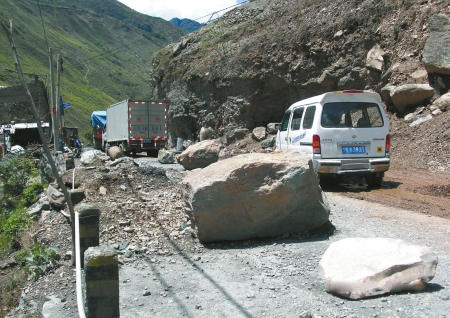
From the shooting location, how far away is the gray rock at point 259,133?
2223cm

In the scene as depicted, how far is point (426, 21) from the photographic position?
16.3m

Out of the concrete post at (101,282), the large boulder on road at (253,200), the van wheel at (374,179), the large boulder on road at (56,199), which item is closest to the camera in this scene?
the concrete post at (101,282)

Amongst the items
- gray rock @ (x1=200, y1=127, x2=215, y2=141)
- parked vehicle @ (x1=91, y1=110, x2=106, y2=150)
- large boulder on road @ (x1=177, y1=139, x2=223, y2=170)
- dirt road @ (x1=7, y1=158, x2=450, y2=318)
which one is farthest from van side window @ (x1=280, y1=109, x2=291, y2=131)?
parked vehicle @ (x1=91, y1=110, x2=106, y2=150)

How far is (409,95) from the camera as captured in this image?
15141 mm

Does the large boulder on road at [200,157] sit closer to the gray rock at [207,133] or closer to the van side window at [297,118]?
the van side window at [297,118]

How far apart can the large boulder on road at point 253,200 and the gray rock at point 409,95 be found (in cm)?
1051

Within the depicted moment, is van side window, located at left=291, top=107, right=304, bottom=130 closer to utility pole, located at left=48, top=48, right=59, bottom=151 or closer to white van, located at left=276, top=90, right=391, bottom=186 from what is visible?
white van, located at left=276, top=90, right=391, bottom=186

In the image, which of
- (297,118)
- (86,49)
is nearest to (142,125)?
(297,118)

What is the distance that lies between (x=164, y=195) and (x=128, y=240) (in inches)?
87.7

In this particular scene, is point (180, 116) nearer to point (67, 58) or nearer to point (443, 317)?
point (443, 317)

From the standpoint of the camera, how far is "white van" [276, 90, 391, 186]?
9.61 metres

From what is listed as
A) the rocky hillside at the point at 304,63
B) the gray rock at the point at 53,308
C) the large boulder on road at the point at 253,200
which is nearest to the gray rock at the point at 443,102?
the rocky hillside at the point at 304,63

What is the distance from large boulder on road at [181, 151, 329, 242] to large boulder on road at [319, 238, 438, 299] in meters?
1.76

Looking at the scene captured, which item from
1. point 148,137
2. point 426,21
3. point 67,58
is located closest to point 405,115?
point 426,21
